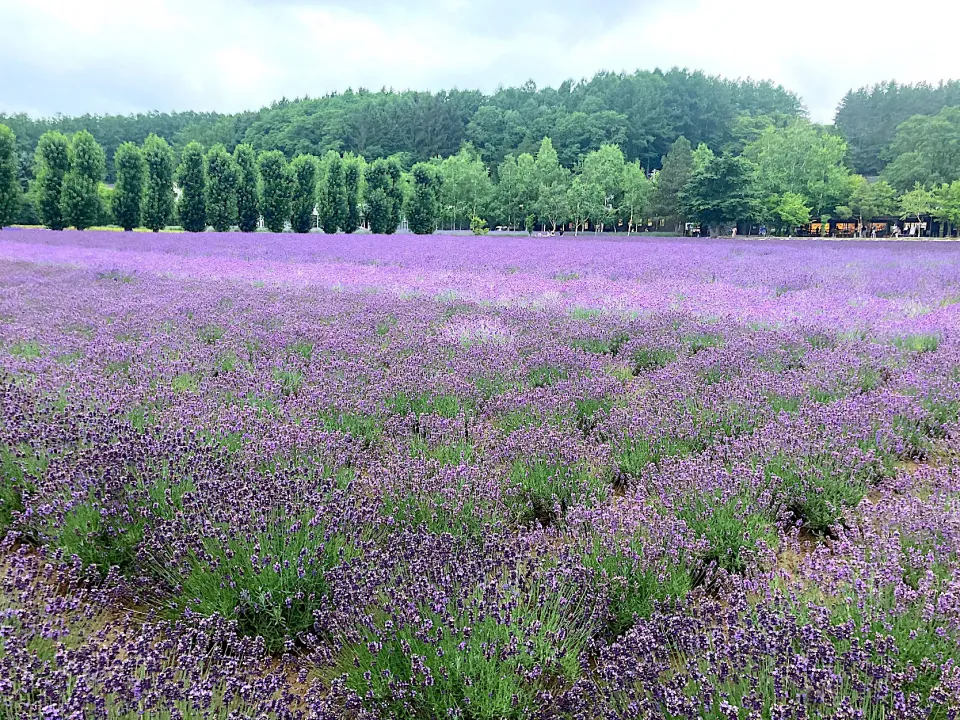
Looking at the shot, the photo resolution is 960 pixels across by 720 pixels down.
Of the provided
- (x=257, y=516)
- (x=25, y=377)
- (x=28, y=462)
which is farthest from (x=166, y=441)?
(x=25, y=377)

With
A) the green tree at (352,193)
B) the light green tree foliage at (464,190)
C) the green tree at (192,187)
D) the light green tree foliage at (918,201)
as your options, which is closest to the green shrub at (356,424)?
the green tree at (352,193)

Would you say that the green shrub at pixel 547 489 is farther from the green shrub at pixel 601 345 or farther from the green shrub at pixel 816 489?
the green shrub at pixel 601 345

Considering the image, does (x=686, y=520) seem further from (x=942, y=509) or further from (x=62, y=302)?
(x=62, y=302)

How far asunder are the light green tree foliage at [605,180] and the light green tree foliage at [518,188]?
14.6 ft

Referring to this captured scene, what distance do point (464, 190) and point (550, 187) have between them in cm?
710

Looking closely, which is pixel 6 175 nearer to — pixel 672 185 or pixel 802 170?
pixel 672 185

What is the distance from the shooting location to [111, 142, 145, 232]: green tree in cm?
3288

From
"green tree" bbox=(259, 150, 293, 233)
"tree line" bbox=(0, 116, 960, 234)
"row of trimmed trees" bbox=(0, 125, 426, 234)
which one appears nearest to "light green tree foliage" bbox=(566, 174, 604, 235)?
"tree line" bbox=(0, 116, 960, 234)

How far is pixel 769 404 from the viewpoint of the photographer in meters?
3.94

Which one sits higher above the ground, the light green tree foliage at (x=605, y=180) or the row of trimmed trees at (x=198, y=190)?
the light green tree foliage at (x=605, y=180)

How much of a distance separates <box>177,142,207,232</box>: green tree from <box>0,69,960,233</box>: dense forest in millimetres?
78

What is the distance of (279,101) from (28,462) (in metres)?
96.5

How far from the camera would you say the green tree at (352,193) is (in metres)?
36.0

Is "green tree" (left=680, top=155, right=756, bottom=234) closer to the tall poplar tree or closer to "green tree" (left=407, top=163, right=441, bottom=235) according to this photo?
"green tree" (left=407, top=163, right=441, bottom=235)
